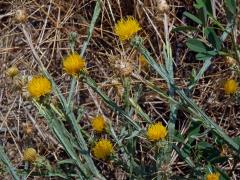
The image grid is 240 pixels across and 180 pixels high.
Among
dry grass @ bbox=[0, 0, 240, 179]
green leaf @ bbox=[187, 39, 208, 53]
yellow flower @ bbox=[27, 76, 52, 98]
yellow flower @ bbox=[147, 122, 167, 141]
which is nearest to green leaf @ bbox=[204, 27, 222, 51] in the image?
green leaf @ bbox=[187, 39, 208, 53]

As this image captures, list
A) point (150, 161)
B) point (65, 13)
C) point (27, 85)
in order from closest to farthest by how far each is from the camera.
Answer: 1. point (27, 85)
2. point (150, 161)
3. point (65, 13)

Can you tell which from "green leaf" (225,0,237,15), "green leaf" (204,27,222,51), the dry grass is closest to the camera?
"green leaf" (225,0,237,15)

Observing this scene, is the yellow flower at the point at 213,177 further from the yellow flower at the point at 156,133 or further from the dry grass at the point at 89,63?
the dry grass at the point at 89,63

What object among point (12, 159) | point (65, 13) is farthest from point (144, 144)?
point (65, 13)

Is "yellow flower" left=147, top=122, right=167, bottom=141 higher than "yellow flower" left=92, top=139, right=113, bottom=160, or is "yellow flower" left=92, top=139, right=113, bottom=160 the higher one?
"yellow flower" left=147, top=122, right=167, bottom=141

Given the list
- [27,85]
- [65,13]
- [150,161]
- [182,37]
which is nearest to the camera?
[27,85]

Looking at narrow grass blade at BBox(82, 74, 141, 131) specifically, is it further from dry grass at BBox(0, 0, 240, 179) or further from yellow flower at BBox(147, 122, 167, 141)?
dry grass at BBox(0, 0, 240, 179)

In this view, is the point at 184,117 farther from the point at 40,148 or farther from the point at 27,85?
the point at 27,85
